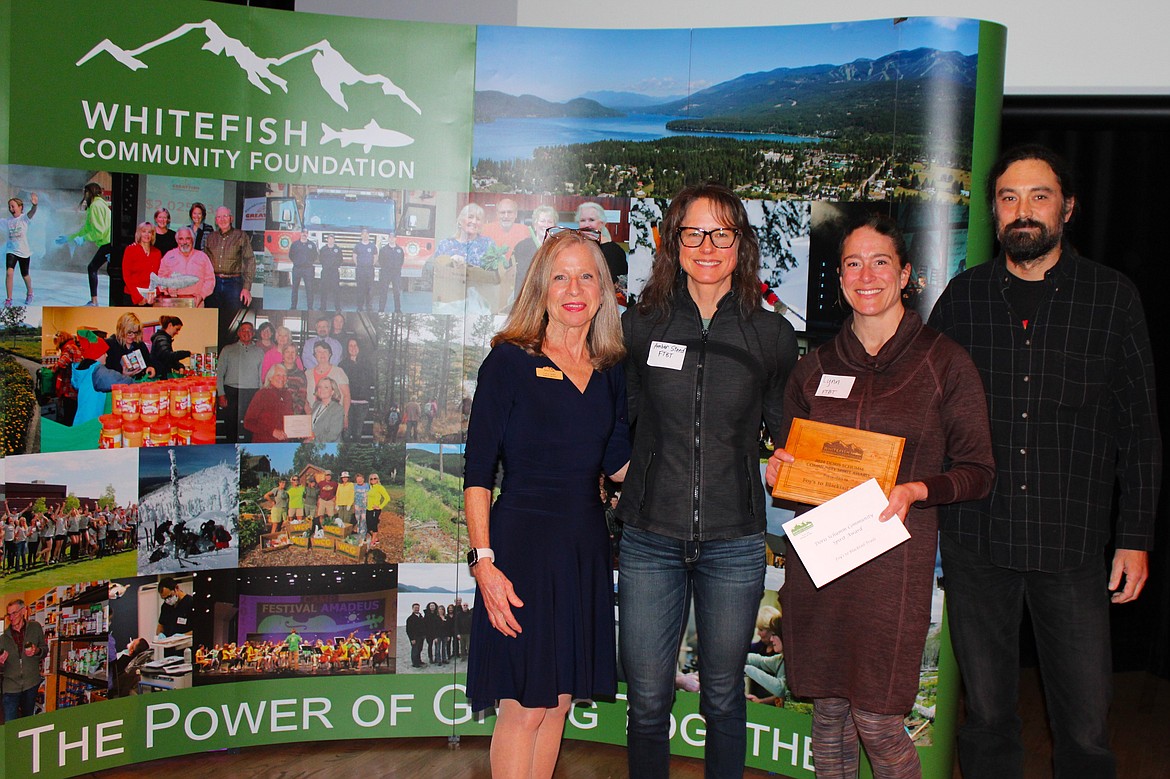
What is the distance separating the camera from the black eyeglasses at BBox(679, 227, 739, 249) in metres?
2.51

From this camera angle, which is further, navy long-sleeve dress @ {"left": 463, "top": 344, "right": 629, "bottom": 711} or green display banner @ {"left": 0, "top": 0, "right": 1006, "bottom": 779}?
green display banner @ {"left": 0, "top": 0, "right": 1006, "bottom": 779}

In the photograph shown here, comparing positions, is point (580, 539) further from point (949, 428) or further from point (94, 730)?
point (94, 730)

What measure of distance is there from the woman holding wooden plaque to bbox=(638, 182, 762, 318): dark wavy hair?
0.83 ft

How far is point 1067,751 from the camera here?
2572 millimetres

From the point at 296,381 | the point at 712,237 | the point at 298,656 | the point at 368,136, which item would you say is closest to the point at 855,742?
the point at 712,237

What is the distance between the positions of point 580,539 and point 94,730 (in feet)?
6.73

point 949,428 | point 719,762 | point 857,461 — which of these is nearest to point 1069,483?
point 949,428

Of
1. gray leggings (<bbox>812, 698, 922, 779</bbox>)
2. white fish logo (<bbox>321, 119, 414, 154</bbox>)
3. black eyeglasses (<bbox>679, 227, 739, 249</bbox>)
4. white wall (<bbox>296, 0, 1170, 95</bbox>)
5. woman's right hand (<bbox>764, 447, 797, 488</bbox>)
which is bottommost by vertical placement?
gray leggings (<bbox>812, 698, 922, 779</bbox>)

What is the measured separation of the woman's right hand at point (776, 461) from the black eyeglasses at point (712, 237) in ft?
1.85

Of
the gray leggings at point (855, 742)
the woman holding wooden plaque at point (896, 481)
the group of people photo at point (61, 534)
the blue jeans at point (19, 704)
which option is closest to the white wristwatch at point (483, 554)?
the woman holding wooden plaque at point (896, 481)

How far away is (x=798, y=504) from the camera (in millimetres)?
2617

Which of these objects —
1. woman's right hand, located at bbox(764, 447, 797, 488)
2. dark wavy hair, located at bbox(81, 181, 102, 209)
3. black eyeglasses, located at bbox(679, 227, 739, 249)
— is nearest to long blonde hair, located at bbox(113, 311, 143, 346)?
dark wavy hair, located at bbox(81, 181, 102, 209)

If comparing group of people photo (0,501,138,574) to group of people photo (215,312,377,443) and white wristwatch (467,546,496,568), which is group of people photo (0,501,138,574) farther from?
white wristwatch (467,546,496,568)

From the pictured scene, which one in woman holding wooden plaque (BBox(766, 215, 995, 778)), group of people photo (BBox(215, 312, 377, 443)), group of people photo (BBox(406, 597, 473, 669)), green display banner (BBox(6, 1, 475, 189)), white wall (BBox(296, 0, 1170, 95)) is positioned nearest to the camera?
woman holding wooden plaque (BBox(766, 215, 995, 778))
